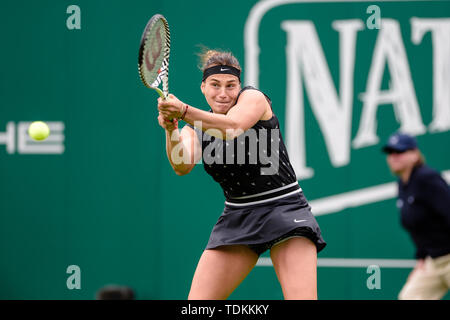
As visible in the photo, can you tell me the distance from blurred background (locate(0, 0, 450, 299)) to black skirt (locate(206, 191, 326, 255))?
2.14 meters

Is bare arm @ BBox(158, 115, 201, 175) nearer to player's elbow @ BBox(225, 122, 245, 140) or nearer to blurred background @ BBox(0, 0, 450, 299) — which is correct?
player's elbow @ BBox(225, 122, 245, 140)

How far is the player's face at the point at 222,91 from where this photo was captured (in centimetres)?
380

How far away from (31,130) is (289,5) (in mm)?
A: 2198

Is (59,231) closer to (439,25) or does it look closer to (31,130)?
(31,130)

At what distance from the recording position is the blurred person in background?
181 inches

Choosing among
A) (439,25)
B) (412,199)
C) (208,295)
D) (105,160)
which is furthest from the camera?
(105,160)

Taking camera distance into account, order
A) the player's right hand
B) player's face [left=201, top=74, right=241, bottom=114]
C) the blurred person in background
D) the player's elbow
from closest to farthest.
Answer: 1. the player's elbow
2. the player's right hand
3. player's face [left=201, top=74, right=241, bottom=114]
4. the blurred person in background

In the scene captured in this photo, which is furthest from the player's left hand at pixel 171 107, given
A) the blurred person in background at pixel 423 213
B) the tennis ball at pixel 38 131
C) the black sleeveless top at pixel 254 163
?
the tennis ball at pixel 38 131

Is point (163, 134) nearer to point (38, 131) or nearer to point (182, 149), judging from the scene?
point (38, 131)

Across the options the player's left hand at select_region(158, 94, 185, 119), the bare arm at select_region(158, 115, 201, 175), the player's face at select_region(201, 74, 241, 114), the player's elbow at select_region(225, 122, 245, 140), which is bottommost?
the bare arm at select_region(158, 115, 201, 175)

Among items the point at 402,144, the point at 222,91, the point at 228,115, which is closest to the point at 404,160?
the point at 402,144

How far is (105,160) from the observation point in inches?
243

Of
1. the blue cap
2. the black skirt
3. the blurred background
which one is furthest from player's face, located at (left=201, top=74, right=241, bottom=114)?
the blurred background
